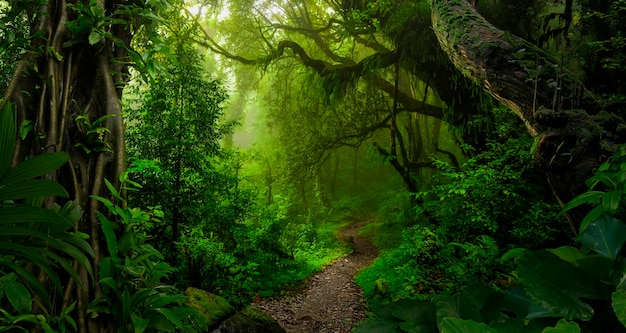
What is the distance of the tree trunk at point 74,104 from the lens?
1578 millimetres

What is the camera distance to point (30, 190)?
1102mm

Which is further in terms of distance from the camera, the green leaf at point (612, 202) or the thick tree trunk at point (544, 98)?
the thick tree trunk at point (544, 98)

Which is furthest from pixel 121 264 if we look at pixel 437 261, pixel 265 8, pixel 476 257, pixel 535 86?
pixel 265 8

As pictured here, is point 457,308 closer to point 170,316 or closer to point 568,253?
point 568,253

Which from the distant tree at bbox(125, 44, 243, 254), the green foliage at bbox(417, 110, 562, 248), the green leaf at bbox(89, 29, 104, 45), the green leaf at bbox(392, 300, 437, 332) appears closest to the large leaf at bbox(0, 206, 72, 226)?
the green leaf at bbox(89, 29, 104, 45)

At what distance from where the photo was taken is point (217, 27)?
35.8ft

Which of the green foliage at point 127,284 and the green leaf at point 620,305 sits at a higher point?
the green leaf at point 620,305

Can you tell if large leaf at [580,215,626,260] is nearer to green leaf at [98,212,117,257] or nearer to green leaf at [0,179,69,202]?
green leaf at [0,179,69,202]

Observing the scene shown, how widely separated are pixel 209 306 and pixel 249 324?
21.8 inches

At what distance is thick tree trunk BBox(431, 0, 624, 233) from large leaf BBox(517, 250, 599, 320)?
1.91m

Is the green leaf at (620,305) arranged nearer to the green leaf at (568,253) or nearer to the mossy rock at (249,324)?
the green leaf at (568,253)

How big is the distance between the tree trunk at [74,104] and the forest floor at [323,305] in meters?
4.39

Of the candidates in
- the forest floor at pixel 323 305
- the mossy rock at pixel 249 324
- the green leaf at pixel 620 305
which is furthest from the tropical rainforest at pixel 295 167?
the mossy rock at pixel 249 324

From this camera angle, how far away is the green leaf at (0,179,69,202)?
1.08m
